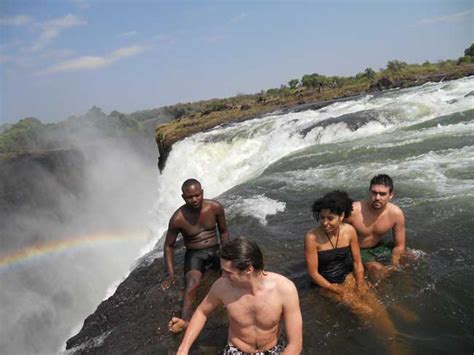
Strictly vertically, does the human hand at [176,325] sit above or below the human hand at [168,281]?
below

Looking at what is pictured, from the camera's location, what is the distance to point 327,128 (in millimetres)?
16156

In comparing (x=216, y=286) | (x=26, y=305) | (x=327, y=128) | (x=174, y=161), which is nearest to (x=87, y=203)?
(x=26, y=305)

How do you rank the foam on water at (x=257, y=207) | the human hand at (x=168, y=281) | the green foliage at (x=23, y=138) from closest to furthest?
1. the human hand at (x=168, y=281)
2. the foam on water at (x=257, y=207)
3. the green foliage at (x=23, y=138)

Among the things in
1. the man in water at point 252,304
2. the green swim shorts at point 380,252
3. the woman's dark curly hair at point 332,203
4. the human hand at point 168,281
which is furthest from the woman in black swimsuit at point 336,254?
the human hand at point 168,281

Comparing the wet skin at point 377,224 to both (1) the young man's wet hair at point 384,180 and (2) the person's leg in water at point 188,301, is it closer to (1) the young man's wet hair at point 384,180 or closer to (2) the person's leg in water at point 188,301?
(1) the young man's wet hair at point 384,180

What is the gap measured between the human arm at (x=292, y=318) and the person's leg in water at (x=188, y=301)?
201 cm

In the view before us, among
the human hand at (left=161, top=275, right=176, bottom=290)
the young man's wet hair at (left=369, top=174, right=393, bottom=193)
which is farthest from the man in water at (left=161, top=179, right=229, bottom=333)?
the young man's wet hair at (left=369, top=174, right=393, bottom=193)

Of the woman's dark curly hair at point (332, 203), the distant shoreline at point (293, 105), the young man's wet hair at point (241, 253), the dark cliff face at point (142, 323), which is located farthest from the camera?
the distant shoreline at point (293, 105)

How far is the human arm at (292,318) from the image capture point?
2803 millimetres

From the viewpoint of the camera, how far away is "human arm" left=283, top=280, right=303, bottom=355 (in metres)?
2.80

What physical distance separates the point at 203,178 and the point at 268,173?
548 centimetres

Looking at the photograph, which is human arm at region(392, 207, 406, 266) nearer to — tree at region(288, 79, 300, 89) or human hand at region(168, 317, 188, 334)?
human hand at region(168, 317, 188, 334)

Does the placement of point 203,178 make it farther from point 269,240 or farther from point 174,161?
point 269,240

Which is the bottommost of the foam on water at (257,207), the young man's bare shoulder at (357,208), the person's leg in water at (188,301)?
the foam on water at (257,207)
